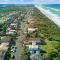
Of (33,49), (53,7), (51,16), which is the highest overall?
(53,7)

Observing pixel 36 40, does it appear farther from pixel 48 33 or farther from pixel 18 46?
pixel 48 33

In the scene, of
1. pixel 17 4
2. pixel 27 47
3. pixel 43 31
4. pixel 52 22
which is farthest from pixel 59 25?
pixel 27 47

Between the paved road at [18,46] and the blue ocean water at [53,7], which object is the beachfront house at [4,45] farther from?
the blue ocean water at [53,7]

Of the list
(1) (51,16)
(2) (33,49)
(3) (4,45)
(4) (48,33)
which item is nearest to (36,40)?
(2) (33,49)

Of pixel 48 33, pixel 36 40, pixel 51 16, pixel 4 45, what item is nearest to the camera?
pixel 4 45

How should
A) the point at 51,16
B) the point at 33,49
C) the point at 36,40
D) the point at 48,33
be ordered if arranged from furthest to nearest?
1. the point at 51,16
2. the point at 48,33
3. the point at 36,40
4. the point at 33,49

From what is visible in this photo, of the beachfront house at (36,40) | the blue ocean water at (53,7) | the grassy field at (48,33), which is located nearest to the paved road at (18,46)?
the beachfront house at (36,40)

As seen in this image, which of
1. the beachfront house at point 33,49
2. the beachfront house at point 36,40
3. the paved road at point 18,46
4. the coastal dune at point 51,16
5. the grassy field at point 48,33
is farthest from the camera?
the coastal dune at point 51,16

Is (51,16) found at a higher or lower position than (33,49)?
higher

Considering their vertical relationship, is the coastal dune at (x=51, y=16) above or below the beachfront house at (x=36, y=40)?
above

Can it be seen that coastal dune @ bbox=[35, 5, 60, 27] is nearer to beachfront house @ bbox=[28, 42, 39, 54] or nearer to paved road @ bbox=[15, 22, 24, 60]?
paved road @ bbox=[15, 22, 24, 60]

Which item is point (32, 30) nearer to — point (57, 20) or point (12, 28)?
point (12, 28)
